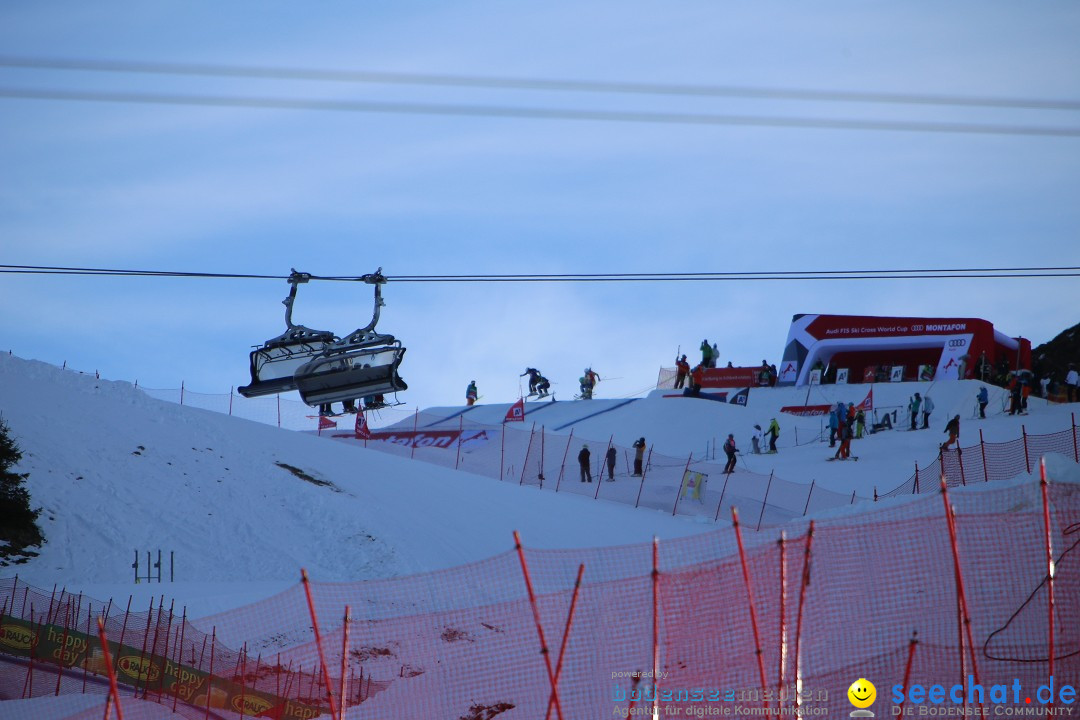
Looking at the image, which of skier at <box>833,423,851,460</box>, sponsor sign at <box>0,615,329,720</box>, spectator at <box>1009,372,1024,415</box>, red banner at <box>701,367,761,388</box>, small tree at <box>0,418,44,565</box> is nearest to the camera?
sponsor sign at <box>0,615,329,720</box>

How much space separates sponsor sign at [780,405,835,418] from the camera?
42.0 meters

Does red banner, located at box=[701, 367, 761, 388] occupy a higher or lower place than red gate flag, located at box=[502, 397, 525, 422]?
higher

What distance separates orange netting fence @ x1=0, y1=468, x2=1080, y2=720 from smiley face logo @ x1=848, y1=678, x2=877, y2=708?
8cm

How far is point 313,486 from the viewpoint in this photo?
28.2 metres

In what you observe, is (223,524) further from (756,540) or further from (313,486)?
(756,540)

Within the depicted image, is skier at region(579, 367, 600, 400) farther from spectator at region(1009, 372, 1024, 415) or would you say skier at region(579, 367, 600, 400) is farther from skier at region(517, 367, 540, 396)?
spectator at region(1009, 372, 1024, 415)

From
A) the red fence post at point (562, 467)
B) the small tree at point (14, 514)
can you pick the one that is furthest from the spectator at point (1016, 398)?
the small tree at point (14, 514)

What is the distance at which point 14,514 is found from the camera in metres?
23.2

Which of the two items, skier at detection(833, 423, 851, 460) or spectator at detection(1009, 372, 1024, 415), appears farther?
spectator at detection(1009, 372, 1024, 415)

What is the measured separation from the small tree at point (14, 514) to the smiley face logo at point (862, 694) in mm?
15794

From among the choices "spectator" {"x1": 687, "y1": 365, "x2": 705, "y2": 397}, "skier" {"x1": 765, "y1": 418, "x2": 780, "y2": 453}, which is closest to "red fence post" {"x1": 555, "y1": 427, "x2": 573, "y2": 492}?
"skier" {"x1": 765, "y1": 418, "x2": 780, "y2": 453}

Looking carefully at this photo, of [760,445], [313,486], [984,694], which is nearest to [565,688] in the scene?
[984,694]

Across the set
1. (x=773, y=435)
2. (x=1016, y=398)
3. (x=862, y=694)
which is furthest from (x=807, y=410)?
(x=862, y=694)

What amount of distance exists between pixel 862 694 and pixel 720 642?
1.29 m
